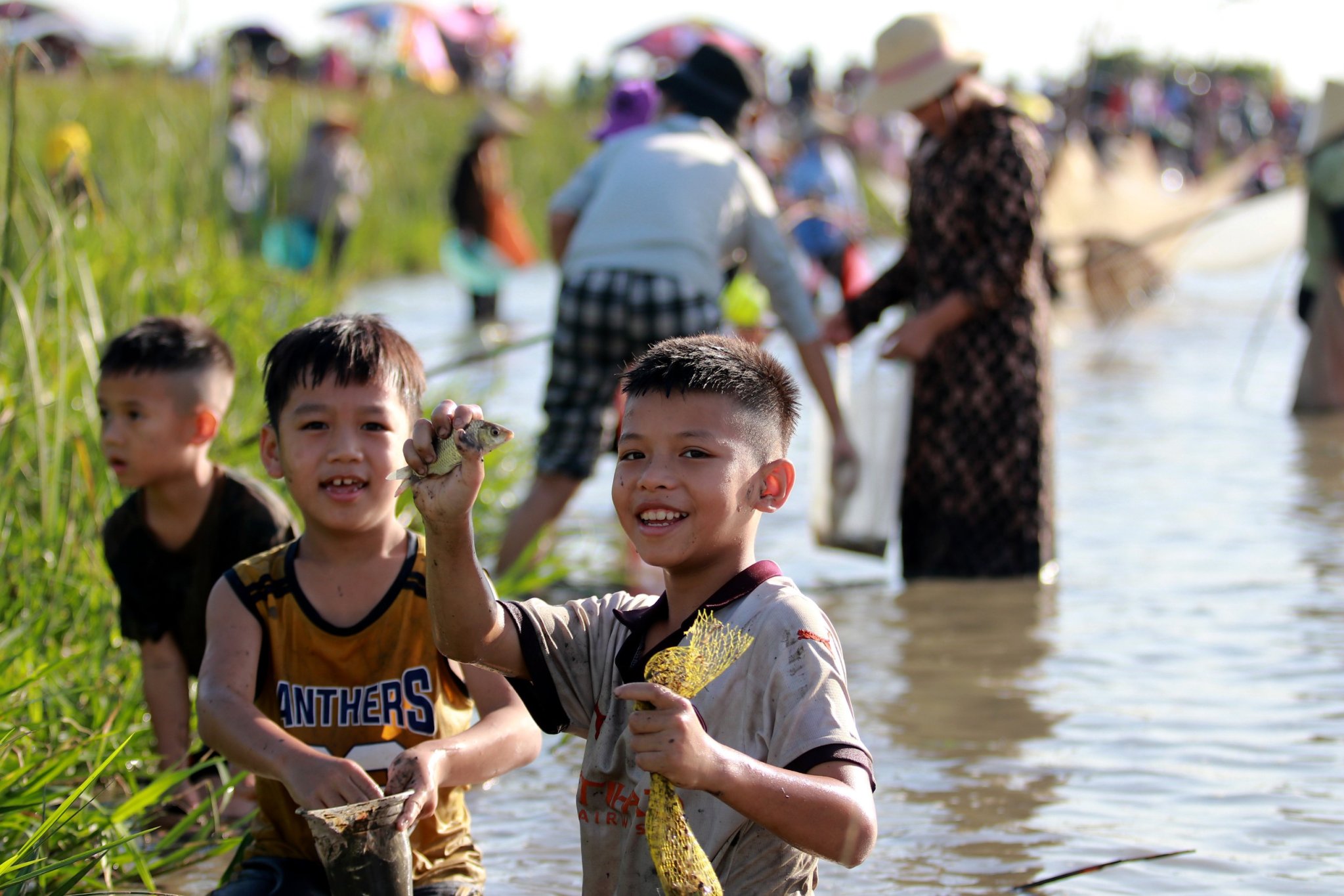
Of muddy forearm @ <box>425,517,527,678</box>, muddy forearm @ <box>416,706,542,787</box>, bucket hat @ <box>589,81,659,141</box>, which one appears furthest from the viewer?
bucket hat @ <box>589,81,659,141</box>

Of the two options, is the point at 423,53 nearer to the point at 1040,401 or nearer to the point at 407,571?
the point at 1040,401

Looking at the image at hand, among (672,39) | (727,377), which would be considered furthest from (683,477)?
(672,39)

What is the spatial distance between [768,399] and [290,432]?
821 millimetres

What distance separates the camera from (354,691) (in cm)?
249

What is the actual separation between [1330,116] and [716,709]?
6801 millimetres

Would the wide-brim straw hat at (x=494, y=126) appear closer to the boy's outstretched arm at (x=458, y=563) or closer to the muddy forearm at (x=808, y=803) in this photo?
the boy's outstretched arm at (x=458, y=563)

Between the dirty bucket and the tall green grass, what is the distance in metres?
0.40

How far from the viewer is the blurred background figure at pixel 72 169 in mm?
4230

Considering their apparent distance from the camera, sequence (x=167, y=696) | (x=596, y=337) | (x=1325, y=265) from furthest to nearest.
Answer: (x=1325, y=265) → (x=596, y=337) → (x=167, y=696)

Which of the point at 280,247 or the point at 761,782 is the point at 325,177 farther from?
the point at 761,782

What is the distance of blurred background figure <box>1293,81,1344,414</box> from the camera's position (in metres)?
7.63

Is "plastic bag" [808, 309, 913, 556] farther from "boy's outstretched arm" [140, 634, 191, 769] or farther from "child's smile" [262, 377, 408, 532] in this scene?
"child's smile" [262, 377, 408, 532]

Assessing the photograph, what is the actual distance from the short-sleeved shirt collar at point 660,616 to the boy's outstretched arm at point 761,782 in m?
0.27

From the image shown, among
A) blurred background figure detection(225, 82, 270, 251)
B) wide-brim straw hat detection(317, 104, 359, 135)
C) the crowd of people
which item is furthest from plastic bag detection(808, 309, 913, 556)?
wide-brim straw hat detection(317, 104, 359, 135)
